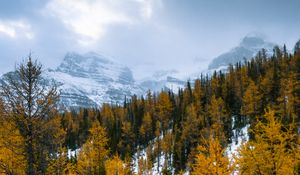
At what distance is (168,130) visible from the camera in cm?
9806

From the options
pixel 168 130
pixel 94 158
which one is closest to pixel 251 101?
pixel 168 130

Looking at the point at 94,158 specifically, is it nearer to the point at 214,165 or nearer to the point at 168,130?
the point at 214,165

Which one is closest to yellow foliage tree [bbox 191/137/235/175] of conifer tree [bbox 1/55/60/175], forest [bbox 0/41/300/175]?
forest [bbox 0/41/300/175]

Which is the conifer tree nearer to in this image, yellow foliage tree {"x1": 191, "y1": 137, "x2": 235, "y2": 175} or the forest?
the forest

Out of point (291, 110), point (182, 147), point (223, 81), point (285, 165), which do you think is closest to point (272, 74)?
point (223, 81)

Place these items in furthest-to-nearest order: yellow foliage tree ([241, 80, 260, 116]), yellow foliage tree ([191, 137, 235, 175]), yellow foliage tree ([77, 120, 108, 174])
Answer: yellow foliage tree ([241, 80, 260, 116]) < yellow foliage tree ([77, 120, 108, 174]) < yellow foliage tree ([191, 137, 235, 175])

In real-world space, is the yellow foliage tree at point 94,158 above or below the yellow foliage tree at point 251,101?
below

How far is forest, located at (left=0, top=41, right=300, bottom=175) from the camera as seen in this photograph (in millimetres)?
15656

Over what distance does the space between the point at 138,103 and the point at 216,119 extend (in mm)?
53813

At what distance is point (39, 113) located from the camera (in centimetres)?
1561

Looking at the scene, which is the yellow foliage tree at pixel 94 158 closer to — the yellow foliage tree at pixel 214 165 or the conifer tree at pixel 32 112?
the yellow foliage tree at pixel 214 165

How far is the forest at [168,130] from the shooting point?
15656 mm

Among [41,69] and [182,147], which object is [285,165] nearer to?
[41,69]

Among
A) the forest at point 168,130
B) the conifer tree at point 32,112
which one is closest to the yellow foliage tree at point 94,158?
the forest at point 168,130
